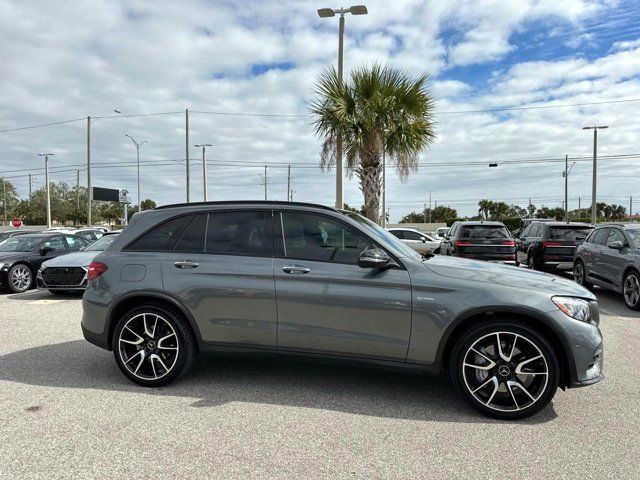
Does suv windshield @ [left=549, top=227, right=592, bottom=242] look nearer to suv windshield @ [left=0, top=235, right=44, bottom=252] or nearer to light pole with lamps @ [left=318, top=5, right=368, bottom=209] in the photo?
light pole with lamps @ [left=318, top=5, right=368, bottom=209]

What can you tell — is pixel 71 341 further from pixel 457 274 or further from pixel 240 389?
pixel 457 274

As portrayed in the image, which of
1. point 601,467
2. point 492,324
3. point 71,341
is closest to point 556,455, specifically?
point 601,467

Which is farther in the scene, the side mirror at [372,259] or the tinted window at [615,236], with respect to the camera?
the tinted window at [615,236]

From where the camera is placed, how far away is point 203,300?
418 cm

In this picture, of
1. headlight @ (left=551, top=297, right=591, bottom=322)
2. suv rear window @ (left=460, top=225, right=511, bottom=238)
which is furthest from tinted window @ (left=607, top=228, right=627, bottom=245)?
headlight @ (left=551, top=297, right=591, bottom=322)

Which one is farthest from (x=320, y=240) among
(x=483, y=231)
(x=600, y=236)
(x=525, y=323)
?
(x=483, y=231)

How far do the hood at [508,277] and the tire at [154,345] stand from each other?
231 cm

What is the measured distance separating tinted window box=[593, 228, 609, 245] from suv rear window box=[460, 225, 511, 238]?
283 cm

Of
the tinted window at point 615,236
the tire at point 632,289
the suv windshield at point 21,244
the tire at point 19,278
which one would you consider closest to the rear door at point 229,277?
the tire at point 632,289

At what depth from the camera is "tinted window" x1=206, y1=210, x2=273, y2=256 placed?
4.23 metres

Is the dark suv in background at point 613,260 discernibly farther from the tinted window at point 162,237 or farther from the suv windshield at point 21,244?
the suv windshield at point 21,244

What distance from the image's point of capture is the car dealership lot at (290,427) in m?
2.91

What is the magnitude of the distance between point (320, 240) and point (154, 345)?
6.02 ft

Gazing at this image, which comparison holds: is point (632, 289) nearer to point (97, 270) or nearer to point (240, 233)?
point (240, 233)
